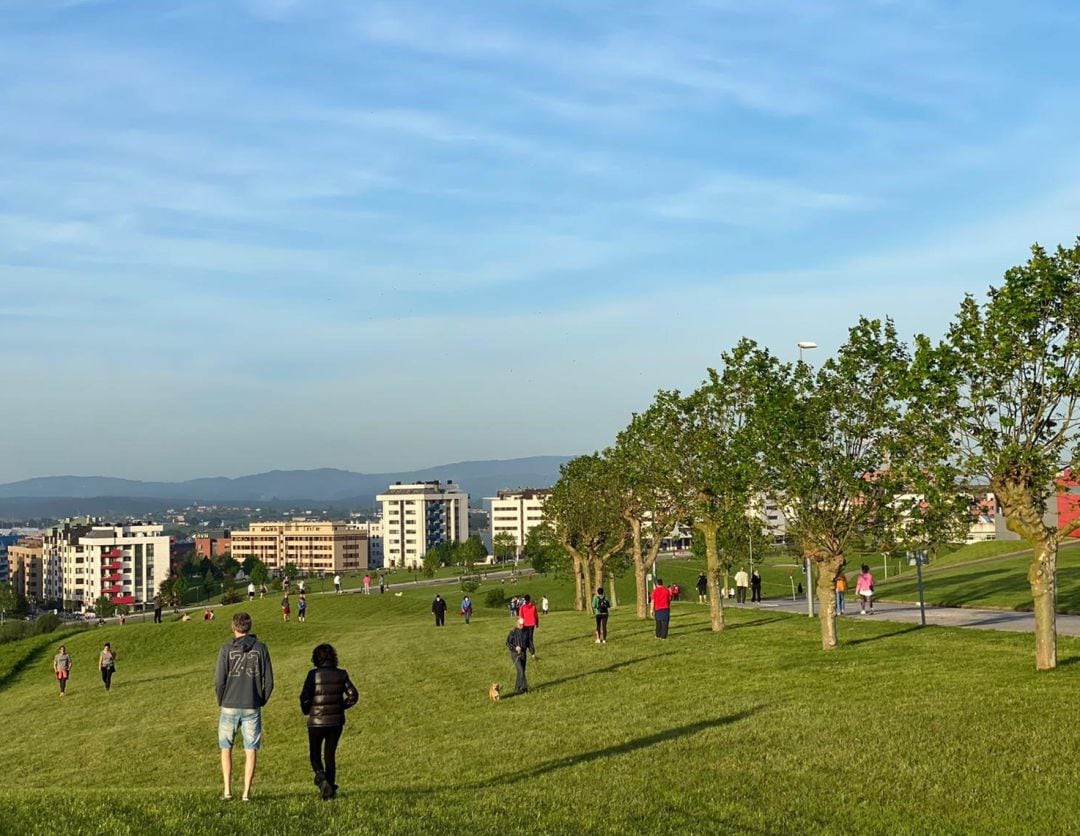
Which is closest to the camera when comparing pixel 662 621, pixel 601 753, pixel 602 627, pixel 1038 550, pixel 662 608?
pixel 601 753

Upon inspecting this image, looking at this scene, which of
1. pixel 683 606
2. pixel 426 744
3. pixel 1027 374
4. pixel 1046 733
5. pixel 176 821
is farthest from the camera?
→ pixel 683 606

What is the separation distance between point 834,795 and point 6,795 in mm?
12151

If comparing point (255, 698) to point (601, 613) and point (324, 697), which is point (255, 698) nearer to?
point (324, 697)

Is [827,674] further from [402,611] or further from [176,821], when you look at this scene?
[402,611]

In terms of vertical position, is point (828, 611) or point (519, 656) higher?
point (828, 611)

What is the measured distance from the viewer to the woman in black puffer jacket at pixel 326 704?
1584cm

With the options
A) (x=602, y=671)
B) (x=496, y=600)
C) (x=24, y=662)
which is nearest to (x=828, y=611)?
(x=602, y=671)

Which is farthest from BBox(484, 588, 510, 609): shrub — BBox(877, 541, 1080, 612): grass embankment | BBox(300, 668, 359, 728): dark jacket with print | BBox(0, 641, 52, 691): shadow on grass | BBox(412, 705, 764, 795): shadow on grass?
BBox(300, 668, 359, 728): dark jacket with print

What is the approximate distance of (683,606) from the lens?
62594 mm

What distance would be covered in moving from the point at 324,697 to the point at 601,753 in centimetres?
625

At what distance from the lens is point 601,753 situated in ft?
66.0

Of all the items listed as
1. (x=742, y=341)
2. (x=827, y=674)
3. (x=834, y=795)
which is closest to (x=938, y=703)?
(x=827, y=674)

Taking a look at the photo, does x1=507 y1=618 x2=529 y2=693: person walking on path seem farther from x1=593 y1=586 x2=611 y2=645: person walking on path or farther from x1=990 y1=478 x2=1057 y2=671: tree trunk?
x1=990 y1=478 x2=1057 y2=671: tree trunk

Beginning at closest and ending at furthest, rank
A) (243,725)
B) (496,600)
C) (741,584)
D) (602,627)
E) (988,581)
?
(243,725), (602,627), (988,581), (741,584), (496,600)
